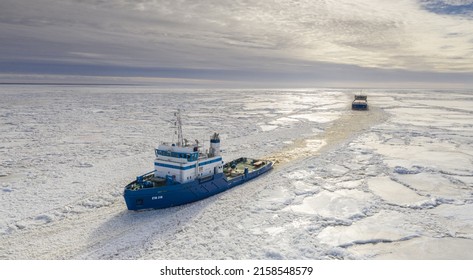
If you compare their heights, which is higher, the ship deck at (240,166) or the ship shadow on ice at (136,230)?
the ship deck at (240,166)

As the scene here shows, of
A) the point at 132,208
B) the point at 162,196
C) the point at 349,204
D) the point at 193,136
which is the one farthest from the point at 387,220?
the point at 193,136

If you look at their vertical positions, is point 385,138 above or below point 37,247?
above

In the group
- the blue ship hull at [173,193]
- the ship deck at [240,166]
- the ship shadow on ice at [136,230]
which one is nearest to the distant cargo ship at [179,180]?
the blue ship hull at [173,193]

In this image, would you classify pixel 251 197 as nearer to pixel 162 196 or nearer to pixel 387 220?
pixel 162 196

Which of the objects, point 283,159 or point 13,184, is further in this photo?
point 283,159

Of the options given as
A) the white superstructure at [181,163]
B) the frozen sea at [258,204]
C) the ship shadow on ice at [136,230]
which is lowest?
the ship shadow on ice at [136,230]

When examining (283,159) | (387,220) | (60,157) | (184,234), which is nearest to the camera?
(184,234)

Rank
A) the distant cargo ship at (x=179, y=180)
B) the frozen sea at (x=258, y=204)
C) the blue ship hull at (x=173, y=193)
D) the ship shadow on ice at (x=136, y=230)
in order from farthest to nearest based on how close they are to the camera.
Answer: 1. the distant cargo ship at (x=179, y=180)
2. the blue ship hull at (x=173, y=193)
3. the frozen sea at (x=258, y=204)
4. the ship shadow on ice at (x=136, y=230)

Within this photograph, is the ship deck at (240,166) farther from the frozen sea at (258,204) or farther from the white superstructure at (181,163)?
the white superstructure at (181,163)
